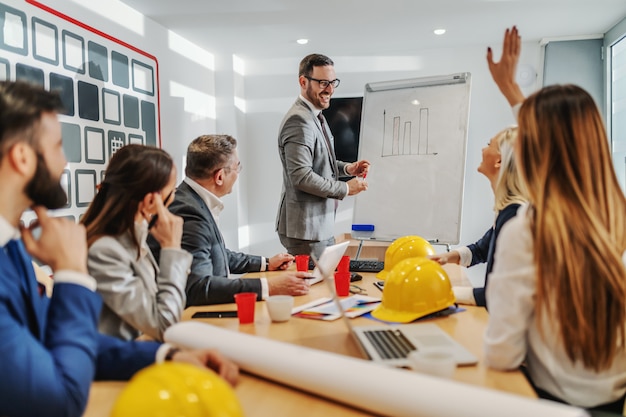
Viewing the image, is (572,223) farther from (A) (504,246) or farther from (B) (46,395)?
(B) (46,395)

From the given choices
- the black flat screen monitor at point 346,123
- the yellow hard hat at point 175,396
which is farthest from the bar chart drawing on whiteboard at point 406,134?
the yellow hard hat at point 175,396

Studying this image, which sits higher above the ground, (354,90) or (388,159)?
(354,90)

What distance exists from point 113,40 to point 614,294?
320 cm

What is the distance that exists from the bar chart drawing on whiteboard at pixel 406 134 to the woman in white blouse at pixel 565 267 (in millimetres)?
2347

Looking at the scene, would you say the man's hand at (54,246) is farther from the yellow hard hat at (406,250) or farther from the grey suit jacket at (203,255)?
the yellow hard hat at (406,250)

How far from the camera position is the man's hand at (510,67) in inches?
60.5

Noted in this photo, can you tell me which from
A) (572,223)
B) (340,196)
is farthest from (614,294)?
(340,196)

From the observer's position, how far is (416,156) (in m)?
3.59

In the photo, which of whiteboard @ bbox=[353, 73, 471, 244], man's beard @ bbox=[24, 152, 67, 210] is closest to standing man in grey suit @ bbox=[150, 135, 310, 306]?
man's beard @ bbox=[24, 152, 67, 210]

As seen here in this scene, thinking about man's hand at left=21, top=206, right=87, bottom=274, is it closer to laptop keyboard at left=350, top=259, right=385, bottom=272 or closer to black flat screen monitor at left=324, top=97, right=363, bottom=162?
laptop keyboard at left=350, top=259, right=385, bottom=272

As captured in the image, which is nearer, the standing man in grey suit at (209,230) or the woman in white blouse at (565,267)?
the woman in white blouse at (565,267)

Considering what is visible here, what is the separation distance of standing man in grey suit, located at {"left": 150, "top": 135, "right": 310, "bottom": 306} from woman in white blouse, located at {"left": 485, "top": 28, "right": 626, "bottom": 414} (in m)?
0.91

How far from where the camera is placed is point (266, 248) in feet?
16.8

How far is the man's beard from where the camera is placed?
962mm
